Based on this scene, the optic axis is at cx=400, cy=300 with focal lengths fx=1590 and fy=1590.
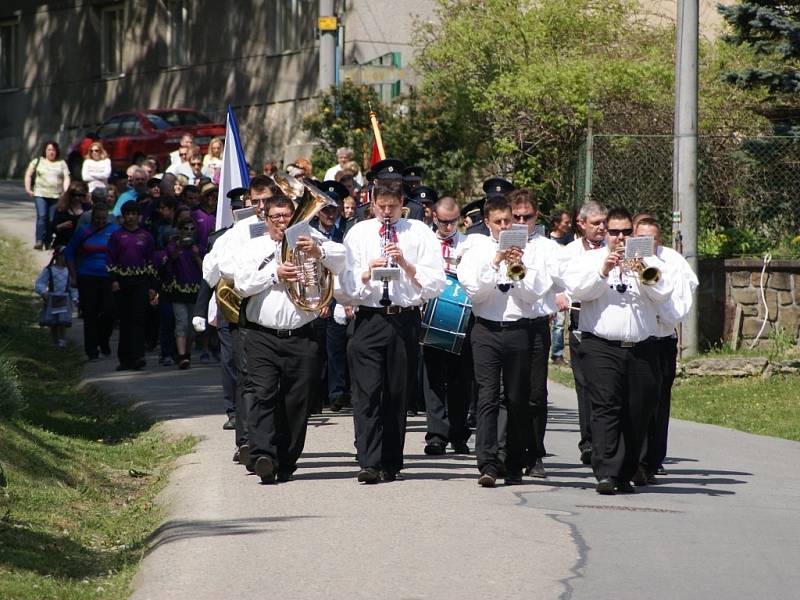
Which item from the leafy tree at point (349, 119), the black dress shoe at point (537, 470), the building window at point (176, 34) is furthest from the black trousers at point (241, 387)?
the building window at point (176, 34)

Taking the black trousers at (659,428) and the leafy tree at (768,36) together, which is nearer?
the black trousers at (659,428)

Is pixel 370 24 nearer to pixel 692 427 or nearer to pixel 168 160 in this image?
pixel 168 160

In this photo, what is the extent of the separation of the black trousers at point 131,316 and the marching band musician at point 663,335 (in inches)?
289

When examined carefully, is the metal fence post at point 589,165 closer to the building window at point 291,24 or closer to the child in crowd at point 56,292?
the child in crowd at point 56,292

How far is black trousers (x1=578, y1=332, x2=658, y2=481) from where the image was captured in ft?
34.9

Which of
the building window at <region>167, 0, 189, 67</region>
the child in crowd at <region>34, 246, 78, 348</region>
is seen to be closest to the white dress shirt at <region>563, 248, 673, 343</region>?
the child in crowd at <region>34, 246, 78, 348</region>

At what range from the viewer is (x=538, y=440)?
442 inches

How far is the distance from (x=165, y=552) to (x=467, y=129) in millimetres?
17020

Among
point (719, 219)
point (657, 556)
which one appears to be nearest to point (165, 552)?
point (657, 556)

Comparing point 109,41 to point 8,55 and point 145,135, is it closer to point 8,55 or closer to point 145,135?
point 8,55

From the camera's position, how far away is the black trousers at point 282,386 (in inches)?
422

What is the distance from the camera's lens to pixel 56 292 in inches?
722

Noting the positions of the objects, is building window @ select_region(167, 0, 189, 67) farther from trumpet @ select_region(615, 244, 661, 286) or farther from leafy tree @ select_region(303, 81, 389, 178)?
trumpet @ select_region(615, 244, 661, 286)

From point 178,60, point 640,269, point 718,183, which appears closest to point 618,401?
point 640,269
